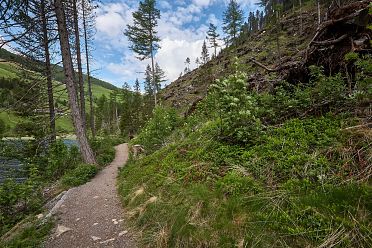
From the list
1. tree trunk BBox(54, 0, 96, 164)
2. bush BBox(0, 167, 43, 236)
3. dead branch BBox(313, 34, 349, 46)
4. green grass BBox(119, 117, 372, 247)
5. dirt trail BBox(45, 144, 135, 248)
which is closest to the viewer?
green grass BBox(119, 117, 372, 247)

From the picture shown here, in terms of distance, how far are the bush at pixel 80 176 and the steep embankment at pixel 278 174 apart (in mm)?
3633

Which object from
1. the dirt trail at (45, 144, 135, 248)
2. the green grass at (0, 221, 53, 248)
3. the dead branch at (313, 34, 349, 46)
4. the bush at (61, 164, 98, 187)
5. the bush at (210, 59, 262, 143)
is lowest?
the dirt trail at (45, 144, 135, 248)

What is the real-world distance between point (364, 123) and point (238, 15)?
2170 inches

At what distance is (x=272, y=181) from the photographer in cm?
Answer: 399

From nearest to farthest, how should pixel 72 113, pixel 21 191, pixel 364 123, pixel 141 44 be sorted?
pixel 364 123, pixel 21 191, pixel 72 113, pixel 141 44

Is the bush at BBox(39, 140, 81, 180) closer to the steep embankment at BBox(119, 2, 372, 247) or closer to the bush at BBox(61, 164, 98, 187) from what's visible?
the bush at BBox(61, 164, 98, 187)

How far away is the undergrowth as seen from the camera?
2949 millimetres

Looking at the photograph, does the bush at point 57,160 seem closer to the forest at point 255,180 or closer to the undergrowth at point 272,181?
the forest at point 255,180

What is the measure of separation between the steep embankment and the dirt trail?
1.42 ft

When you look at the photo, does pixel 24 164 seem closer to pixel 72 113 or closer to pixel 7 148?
pixel 7 148

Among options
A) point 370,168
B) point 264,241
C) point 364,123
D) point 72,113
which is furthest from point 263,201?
point 72,113

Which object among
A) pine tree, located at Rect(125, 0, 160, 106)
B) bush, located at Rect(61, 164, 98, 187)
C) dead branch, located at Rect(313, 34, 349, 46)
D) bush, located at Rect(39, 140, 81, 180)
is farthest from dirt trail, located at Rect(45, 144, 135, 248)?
pine tree, located at Rect(125, 0, 160, 106)

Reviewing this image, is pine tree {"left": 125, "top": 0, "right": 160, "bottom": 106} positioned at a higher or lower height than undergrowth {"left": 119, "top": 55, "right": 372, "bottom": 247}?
higher

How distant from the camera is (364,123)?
13.5 feet
